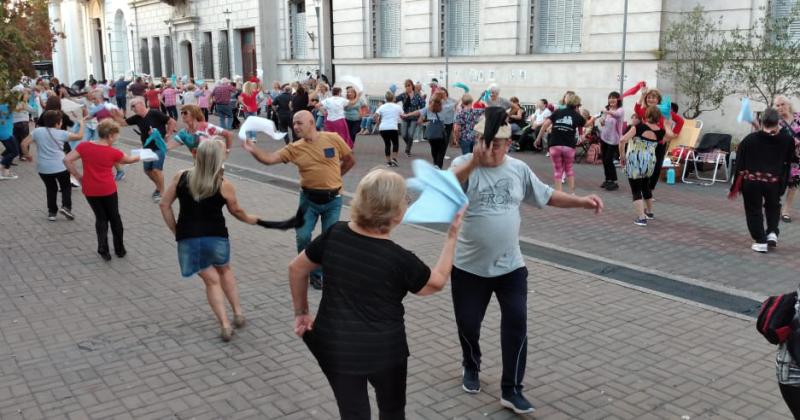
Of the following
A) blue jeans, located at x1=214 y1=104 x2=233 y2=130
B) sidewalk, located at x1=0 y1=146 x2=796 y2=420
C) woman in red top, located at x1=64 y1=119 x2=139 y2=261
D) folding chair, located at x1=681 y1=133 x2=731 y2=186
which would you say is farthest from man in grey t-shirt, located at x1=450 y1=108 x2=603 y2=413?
blue jeans, located at x1=214 y1=104 x2=233 y2=130

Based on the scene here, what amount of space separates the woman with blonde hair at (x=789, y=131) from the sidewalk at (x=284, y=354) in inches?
145

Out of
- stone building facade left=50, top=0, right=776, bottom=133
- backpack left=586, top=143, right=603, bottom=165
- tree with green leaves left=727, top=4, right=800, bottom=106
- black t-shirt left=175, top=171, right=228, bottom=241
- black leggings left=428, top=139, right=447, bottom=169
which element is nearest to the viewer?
black t-shirt left=175, top=171, right=228, bottom=241

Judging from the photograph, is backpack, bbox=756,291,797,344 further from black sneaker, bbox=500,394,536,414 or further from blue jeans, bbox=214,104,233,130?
blue jeans, bbox=214,104,233,130

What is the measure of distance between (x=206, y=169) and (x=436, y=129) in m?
9.15

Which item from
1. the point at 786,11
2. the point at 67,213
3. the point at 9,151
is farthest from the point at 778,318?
the point at 9,151

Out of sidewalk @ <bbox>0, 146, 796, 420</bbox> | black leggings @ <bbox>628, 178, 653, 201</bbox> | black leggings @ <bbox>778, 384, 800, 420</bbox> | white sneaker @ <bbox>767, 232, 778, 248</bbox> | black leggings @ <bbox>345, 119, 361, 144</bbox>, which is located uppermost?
black leggings @ <bbox>345, 119, 361, 144</bbox>

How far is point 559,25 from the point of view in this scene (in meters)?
19.4

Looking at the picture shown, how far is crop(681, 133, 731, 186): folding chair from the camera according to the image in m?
13.2

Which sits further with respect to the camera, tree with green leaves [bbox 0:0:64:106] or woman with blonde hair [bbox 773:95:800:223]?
woman with blonde hair [bbox 773:95:800:223]

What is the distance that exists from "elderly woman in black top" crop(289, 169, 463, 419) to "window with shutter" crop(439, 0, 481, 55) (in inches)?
768

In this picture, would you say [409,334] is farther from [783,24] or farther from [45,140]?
[783,24]

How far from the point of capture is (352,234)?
3090mm

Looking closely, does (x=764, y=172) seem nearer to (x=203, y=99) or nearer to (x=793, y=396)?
(x=793, y=396)

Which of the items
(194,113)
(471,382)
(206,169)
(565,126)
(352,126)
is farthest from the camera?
(352,126)
